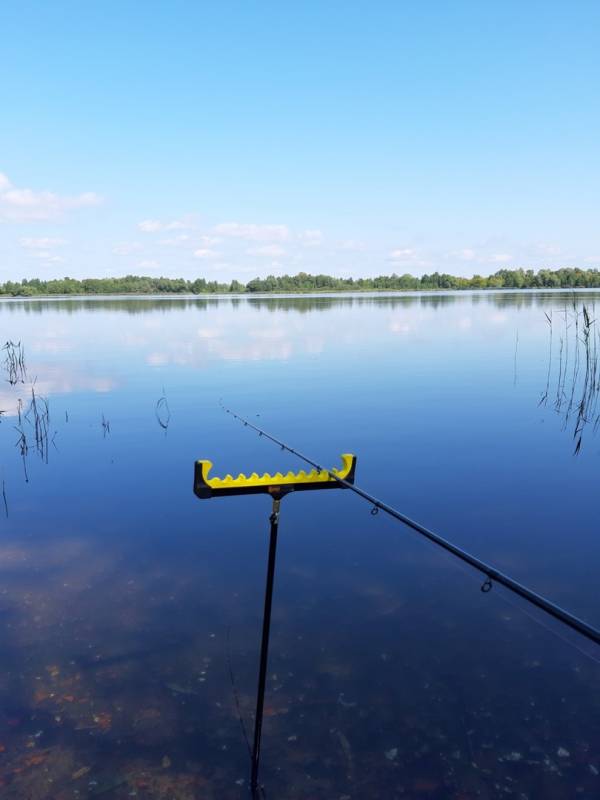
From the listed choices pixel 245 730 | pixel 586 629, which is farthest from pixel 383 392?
pixel 586 629

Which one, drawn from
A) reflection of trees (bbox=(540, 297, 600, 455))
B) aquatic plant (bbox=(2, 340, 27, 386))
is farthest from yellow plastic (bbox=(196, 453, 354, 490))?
aquatic plant (bbox=(2, 340, 27, 386))

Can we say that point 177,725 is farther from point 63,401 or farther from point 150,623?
point 63,401

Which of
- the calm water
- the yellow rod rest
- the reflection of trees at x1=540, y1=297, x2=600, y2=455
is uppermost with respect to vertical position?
the yellow rod rest

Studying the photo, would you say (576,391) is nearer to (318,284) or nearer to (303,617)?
(303,617)

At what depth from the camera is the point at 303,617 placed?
616 cm

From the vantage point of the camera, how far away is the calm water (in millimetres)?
4262

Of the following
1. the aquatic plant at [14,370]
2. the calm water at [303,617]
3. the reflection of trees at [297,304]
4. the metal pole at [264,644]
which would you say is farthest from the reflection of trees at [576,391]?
the reflection of trees at [297,304]

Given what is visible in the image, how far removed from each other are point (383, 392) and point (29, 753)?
16.0 metres

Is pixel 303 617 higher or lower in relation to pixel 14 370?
lower

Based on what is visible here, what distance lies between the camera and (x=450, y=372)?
77.2ft

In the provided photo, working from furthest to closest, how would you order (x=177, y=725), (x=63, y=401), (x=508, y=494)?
(x=63, y=401) < (x=508, y=494) < (x=177, y=725)

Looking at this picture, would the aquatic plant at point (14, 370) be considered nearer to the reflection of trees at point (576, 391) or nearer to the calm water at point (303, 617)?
the calm water at point (303, 617)

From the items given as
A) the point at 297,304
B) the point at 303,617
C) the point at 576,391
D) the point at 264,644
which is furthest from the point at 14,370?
the point at 297,304

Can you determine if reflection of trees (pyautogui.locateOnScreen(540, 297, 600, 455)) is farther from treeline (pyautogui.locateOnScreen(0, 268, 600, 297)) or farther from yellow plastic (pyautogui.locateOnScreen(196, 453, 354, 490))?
treeline (pyautogui.locateOnScreen(0, 268, 600, 297))
